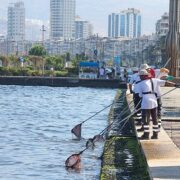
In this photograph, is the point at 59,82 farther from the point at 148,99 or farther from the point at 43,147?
the point at 148,99

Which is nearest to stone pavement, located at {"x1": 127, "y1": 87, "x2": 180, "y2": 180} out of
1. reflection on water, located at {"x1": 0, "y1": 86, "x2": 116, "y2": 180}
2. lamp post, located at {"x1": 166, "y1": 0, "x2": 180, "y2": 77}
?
reflection on water, located at {"x1": 0, "y1": 86, "x2": 116, "y2": 180}

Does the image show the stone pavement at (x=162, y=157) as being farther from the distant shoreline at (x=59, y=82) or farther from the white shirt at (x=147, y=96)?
the distant shoreline at (x=59, y=82)

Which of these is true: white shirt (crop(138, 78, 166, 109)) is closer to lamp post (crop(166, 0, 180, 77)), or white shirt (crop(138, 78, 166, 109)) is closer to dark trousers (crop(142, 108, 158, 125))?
dark trousers (crop(142, 108, 158, 125))

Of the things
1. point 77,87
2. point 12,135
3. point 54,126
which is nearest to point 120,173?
point 12,135

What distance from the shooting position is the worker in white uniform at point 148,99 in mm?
17375

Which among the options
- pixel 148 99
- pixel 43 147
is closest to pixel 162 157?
pixel 148 99

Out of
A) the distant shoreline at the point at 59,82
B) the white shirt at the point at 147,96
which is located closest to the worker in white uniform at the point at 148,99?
the white shirt at the point at 147,96

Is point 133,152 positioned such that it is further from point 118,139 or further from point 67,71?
point 67,71

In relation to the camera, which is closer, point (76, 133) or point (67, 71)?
point (76, 133)

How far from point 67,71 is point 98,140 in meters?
80.3

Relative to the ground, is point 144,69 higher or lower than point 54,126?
higher

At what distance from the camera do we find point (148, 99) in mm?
17359

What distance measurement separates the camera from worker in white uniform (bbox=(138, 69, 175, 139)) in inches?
684

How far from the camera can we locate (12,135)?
25.2 metres
